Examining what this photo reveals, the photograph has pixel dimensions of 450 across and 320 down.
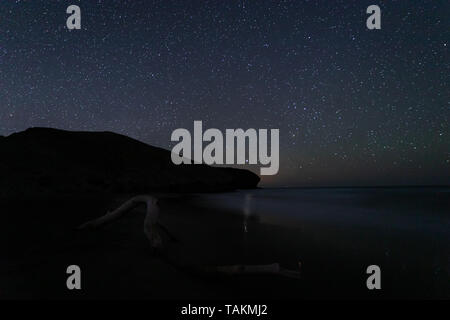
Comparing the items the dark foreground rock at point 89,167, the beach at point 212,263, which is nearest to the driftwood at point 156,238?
the beach at point 212,263

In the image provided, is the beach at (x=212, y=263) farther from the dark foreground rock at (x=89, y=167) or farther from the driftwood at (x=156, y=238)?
the dark foreground rock at (x=89, y=167)

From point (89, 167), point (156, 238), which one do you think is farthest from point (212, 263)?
point (89, 167)

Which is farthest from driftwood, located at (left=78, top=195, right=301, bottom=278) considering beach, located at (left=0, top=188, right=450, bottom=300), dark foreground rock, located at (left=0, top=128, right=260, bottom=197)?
dark foreground rock, located at (left=0, top=128, right=260, bottom=197)

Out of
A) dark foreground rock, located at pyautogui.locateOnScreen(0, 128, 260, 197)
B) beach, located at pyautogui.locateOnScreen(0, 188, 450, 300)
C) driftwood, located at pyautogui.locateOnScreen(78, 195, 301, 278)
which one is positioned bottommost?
beach, located at pyautogui.locateOnScreen(0, 188, 450, 300)

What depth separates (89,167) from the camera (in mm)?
78062

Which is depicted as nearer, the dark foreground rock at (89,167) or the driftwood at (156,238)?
the driftwood at (156,238)

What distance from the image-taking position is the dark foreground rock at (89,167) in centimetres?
5858

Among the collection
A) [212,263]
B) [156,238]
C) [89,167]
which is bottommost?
[212,263]

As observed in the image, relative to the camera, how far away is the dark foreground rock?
58.6m

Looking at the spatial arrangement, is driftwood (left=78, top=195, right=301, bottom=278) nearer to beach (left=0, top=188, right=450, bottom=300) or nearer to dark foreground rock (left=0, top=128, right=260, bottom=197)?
beach (left=0, top=188, right=450, bottom=300)

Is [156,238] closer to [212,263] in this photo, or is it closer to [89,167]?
[212,263]
